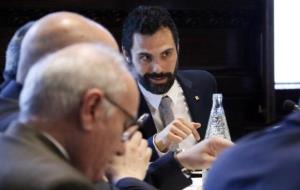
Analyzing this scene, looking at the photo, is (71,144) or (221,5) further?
(221,5)

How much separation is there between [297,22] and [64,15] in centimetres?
289

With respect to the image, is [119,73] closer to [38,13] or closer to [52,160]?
[52,160]

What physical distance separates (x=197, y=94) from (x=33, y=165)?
192cm

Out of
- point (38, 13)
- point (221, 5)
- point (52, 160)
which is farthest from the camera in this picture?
point (221, 5)

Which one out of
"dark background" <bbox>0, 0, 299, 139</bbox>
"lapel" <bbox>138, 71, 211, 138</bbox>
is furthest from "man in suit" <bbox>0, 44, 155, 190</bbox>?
"dark background" <bbox>0, 0, 299, 139</bbox>

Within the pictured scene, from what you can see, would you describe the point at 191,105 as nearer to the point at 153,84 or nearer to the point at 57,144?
the point at 153,84

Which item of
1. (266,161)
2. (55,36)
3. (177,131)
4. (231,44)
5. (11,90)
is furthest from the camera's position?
(231,44)

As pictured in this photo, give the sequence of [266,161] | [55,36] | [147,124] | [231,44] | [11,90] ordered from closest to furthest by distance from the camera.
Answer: [266,161], [55,36], [11,90], [147,124], [231,44]

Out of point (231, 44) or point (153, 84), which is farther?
point (231, 44)

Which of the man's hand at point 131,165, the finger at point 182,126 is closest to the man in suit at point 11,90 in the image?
the man's hand at point 131,165

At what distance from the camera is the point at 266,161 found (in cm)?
109

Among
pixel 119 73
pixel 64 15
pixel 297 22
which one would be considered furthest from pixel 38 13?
pixel 119 73

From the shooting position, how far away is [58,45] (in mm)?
1464

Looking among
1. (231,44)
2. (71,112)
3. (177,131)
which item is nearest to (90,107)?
(71,112)
